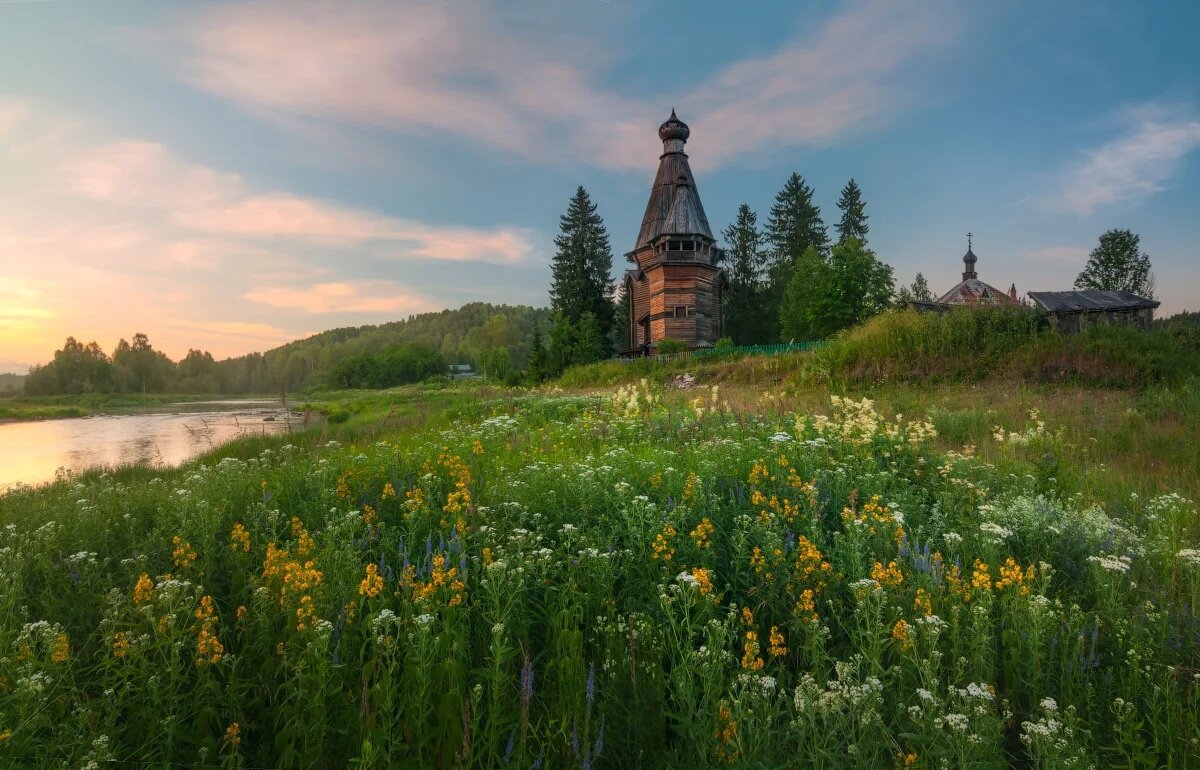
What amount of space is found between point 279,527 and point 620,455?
3.68 metres

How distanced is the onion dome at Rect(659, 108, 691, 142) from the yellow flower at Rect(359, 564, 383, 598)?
143 feet

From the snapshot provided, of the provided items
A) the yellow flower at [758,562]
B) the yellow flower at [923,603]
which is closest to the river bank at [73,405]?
the yellow flower at [758,562]

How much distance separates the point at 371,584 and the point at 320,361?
12876 centimetres

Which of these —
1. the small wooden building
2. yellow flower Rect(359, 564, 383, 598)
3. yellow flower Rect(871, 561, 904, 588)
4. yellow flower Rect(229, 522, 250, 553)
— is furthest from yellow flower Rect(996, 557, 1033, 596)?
the small wooden building

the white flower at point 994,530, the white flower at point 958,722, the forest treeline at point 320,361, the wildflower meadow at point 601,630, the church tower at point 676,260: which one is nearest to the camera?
the white flower at point 958,722

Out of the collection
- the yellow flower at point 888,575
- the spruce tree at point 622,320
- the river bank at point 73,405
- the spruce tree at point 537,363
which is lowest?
the yellow flower at point 888,575

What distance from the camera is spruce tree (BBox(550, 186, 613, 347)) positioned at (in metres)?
45.7

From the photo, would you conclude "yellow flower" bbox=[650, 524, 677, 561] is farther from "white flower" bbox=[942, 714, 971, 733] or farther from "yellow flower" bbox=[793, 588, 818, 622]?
"white flower" bbox=[942, 714, 971, 733]

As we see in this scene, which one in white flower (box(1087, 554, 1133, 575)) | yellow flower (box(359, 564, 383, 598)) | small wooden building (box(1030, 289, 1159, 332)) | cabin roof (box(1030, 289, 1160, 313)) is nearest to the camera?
yellow flower (box(359, 564, 383, 598))

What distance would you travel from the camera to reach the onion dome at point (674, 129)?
134ft

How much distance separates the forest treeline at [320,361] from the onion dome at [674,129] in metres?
22.0

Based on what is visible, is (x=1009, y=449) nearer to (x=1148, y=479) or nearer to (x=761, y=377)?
(x=1148, y=479)

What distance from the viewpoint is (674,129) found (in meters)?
40.7

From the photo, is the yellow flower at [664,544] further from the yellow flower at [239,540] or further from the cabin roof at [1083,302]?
the cabin roof at [1083,302]
